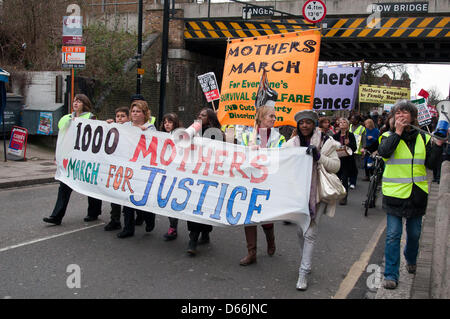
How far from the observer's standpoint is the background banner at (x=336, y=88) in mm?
12795

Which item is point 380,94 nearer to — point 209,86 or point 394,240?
point 209,86

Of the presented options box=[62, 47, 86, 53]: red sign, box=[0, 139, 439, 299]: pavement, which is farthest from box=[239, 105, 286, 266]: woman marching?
box=[62, 47, 86, 53]: red sign

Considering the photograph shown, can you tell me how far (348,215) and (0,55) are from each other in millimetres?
17536

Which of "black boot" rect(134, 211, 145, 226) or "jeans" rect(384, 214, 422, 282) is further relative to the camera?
"black boot" rect(134, 211, 145, 226)

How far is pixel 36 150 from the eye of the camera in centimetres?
1545

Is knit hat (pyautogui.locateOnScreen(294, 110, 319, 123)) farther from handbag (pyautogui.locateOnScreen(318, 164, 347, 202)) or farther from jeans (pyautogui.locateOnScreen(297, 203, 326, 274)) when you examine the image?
jeans (pyautogui.locateOnScreen(297, 203, 326, 274))

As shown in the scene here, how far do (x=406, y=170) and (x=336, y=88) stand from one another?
8485mm

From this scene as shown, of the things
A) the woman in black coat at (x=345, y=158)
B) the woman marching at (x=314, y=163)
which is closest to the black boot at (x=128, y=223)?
the woman marching at (x=314, y=163)

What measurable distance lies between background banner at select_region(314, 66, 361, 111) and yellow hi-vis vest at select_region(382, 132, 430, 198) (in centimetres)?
809

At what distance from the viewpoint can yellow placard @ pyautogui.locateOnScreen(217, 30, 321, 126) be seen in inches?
299

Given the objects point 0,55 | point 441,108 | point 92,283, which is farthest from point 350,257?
point 0,55

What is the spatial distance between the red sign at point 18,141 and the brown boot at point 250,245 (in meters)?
9.57

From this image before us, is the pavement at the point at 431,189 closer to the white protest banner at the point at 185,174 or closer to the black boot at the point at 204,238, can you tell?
the white protest banner at the point at 185,174
